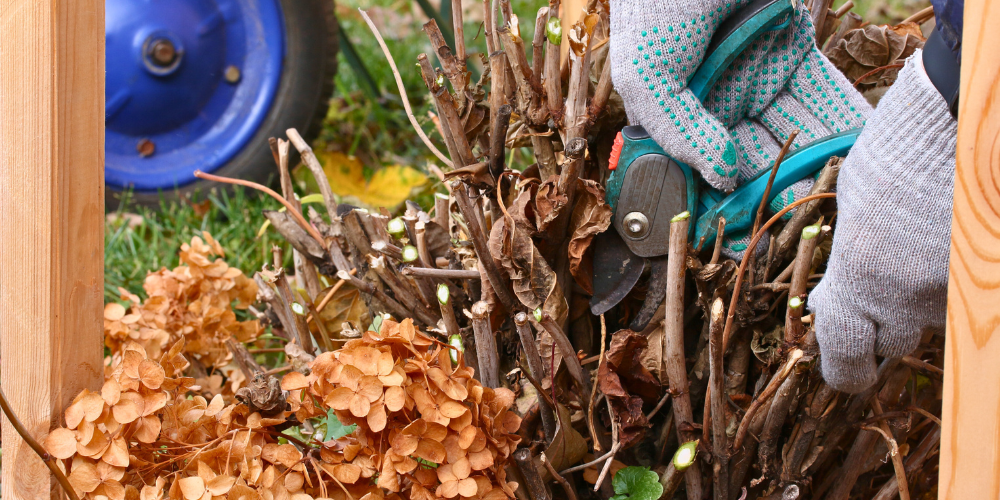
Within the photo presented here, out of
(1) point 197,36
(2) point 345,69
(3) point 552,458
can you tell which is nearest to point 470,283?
(3) point 552,458

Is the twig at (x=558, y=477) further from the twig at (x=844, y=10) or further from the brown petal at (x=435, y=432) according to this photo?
the twig at (x=844, y=10)

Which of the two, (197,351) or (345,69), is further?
(345,69)

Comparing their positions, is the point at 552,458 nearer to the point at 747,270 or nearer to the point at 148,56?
the point at 747,270

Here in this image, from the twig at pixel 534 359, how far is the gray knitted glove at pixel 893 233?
1.07 feet

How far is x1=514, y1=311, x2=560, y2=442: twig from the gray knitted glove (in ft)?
1.07

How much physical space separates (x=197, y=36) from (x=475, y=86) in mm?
1451

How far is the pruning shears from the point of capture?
0.88 m

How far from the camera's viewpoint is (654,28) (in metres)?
0.84

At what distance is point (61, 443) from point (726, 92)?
34.6 inches

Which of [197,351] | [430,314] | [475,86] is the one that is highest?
[475,86]

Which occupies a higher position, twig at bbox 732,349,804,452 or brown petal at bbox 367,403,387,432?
brown petal at bbox 367,403,387,432

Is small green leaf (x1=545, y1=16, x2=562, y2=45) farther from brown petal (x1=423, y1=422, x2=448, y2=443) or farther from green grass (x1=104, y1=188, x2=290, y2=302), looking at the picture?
green grass (x1=104, y1=188, x2=290, y2=302)

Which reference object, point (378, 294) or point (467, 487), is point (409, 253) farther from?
point (467, 487)

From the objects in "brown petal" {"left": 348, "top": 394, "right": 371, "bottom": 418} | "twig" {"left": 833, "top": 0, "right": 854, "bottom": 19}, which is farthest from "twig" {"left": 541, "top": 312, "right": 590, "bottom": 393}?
"twig" {"left": 833, "top": 0, "right": 854, "bottom": 19}
